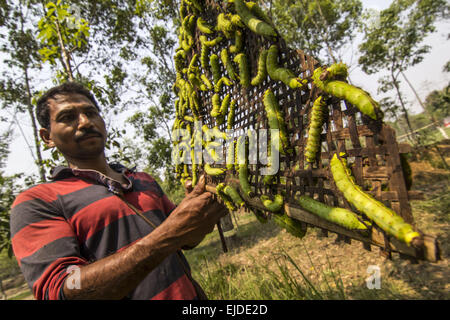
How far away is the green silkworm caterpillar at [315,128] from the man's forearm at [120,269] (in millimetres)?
1005

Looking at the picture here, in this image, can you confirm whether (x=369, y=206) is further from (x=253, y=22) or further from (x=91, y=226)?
(x=91, y=226)

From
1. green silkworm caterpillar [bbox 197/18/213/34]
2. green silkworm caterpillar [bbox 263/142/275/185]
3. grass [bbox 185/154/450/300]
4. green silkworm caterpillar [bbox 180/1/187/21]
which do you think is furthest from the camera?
grass [bbox 185/154/450/300]

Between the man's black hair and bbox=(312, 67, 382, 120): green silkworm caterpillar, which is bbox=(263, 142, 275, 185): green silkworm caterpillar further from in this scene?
the man's black hair

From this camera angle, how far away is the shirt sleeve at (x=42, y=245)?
123cm

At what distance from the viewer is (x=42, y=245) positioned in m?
1.30

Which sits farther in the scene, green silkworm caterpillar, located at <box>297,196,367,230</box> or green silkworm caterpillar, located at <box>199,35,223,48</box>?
green silkworm caterpillar, located at <box>199,35,223,48</box>

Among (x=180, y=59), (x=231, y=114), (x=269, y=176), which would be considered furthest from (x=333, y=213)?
(x=180, y=59)

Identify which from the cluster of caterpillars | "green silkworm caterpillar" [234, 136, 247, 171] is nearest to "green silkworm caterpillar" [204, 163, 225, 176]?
the cluster of caterpillars

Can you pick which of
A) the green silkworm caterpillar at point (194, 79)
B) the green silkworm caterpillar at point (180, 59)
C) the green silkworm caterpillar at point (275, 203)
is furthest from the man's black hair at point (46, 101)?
the green silkworm caterpillar at point (275, 203)

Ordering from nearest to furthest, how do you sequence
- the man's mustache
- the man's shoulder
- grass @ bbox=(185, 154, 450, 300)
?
1. the man's shoulder
2. the man's mustache
3. grass @ bbox=(185, 154, 450, 300)

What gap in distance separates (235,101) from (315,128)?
0.79 meters

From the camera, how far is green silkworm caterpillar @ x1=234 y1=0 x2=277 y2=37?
1.14m

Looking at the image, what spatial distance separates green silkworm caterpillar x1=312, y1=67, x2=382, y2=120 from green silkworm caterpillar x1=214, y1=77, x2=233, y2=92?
2.78 ft
